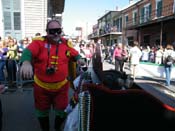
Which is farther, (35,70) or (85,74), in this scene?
(35,70)

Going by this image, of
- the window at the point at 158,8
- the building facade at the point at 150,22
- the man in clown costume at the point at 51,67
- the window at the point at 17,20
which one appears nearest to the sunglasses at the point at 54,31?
the man in clown costume at the point at 51,67

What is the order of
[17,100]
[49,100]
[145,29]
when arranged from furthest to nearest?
1. [145,29]
2. [17,100]
3. [49,100]

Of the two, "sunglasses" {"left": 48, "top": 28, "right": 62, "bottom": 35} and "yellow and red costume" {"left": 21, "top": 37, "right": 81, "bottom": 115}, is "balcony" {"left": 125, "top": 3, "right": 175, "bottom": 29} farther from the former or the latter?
"sunglasses" {"left": 48, "top": 28, "right": 62, "bottom": 35}

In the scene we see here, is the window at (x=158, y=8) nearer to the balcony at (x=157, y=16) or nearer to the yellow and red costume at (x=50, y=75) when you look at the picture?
the balcony at (x=157, y=16)

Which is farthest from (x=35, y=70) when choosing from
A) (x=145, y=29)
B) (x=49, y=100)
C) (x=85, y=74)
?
(x=145, y=29)

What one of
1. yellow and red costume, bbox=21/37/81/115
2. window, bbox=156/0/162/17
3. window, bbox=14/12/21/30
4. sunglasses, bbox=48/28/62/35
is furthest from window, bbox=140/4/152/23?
sunglasses, bbox=48/28/62/35

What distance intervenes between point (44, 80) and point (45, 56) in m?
0.32

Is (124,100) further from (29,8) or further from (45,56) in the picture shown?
(29,8)

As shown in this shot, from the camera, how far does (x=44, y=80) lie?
3.67 metres

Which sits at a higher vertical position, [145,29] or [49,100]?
[145,29]

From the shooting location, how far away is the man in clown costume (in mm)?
3561

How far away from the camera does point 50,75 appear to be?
3.66m

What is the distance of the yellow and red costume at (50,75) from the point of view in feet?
11.7

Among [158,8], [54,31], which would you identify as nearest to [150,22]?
[158,8]
